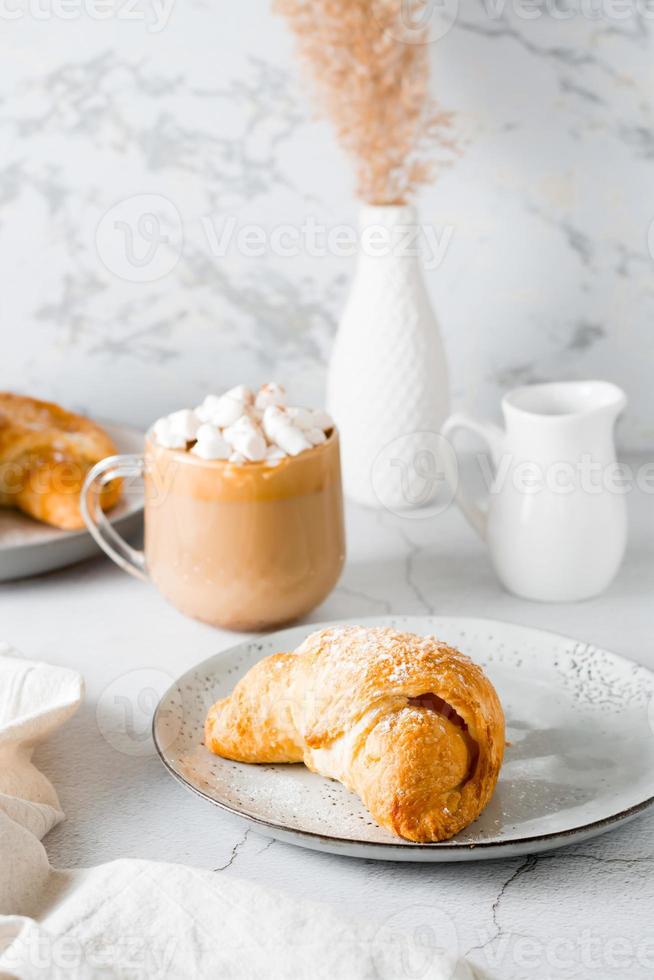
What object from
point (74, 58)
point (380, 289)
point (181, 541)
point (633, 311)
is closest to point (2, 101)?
point (74, 58)

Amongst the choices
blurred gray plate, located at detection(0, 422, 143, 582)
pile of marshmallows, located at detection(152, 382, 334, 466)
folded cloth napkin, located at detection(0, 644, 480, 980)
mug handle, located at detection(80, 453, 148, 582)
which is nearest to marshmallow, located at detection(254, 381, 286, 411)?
pile of marshmallows, located at detection(152, 382, 334, 466)

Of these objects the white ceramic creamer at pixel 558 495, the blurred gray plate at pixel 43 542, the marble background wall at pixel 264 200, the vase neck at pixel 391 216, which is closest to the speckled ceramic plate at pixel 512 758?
the white ceramic creamer at pixel 558 495

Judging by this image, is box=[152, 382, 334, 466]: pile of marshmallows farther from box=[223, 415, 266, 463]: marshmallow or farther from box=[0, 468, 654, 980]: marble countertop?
box=[0, 468, 654, 980]: marble countertop

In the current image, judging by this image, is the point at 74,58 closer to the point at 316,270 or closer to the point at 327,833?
the point at 316,270

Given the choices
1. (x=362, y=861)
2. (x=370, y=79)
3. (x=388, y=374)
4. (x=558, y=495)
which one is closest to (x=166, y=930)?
(x=362, y=861)

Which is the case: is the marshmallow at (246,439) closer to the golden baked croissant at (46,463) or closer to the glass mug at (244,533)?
the glass mug at (244,533)

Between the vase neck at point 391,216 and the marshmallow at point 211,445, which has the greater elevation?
the vase neck at point 391,216

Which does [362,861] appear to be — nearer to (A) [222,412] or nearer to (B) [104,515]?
(A) [222,412]
